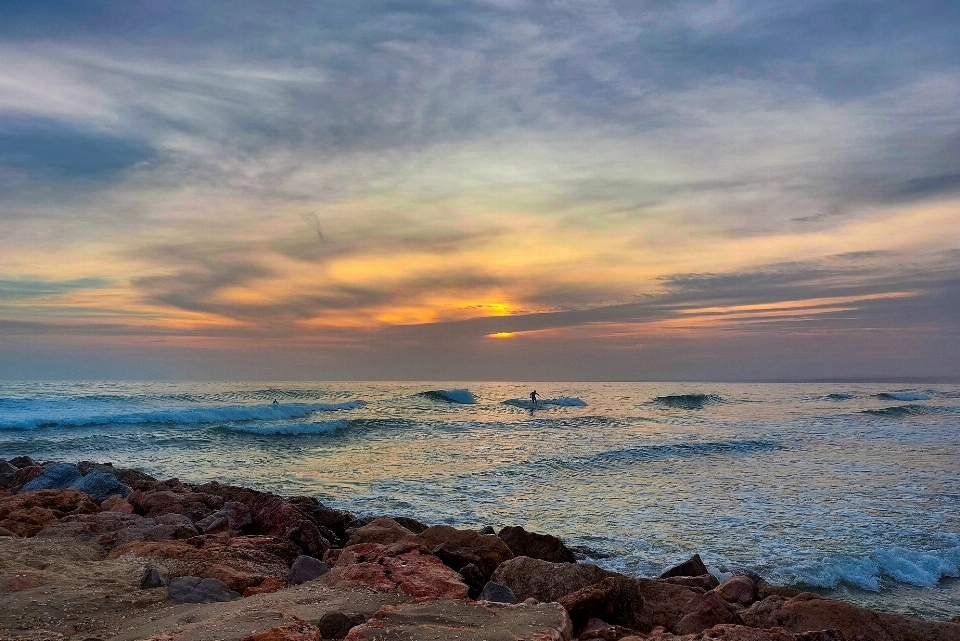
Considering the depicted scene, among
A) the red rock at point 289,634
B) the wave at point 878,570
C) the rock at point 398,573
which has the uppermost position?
the red rock at point 289,634

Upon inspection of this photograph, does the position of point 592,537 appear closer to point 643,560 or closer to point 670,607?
point 643,560

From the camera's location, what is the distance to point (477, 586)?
586cm

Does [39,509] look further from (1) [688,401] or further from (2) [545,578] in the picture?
(1) [688,401]

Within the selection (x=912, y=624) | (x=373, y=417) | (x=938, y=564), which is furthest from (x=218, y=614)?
(x=373, y=417)

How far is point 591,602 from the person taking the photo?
17.2 feet

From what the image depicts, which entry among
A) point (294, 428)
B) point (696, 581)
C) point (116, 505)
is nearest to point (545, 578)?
point (696, 581)

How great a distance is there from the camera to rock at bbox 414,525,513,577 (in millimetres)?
6457

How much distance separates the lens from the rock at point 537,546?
7562 millimetres

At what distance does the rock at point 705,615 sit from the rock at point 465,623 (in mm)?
1322

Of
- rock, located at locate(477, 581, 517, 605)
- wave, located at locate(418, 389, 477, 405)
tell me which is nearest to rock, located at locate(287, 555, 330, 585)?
rock, located at locate(477, 581, 517, 605)

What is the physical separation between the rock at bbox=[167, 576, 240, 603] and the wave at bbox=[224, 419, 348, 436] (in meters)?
24.4

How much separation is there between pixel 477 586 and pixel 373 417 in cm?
3187

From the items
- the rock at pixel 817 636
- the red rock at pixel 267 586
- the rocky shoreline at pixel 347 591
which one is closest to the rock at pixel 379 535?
the rocky shoreline at pixel 347 591

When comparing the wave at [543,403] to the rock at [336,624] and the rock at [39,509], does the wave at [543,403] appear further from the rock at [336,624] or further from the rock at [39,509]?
the rock at [336,624]
